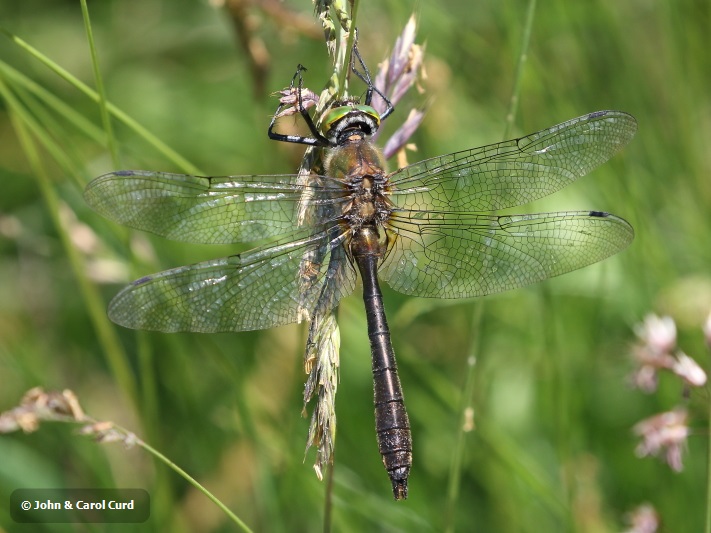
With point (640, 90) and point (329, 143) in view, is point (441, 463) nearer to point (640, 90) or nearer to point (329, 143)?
point (329, 143)

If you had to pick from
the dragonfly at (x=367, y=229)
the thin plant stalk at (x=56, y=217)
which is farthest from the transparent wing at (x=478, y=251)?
the thin plant stalk at (x=56, y=217)

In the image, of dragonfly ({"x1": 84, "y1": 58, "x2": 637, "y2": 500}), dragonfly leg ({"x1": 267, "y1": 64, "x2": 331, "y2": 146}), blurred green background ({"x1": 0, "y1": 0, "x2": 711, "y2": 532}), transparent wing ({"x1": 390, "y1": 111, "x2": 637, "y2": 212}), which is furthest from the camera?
blurred green background ({"x1": 0, "y1": 0, "x2": 711, "y2": 532})

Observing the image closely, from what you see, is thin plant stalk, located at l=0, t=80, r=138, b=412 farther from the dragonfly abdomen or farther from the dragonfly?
the dragonfly abdomen

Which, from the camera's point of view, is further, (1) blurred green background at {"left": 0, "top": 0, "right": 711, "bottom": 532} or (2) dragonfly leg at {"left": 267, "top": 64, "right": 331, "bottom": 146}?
(1) blurred green background at {"left": 0, "top": 0, "right": 711, "bottom": 532}

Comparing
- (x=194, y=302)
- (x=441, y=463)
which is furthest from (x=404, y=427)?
(x=441, y=463)

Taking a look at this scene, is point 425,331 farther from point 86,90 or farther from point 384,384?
point 86,90

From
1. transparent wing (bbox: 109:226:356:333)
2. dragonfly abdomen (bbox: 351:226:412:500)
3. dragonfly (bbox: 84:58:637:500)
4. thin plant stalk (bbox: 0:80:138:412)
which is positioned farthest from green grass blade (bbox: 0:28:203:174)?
dragonfly abdomen (bbox: 351:226:412:500)

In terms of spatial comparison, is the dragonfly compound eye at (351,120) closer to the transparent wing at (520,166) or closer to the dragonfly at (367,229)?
the dragonfly at (367,229)
